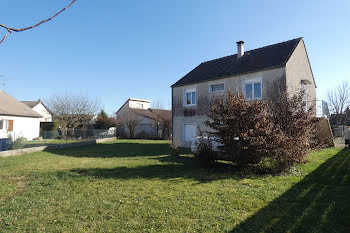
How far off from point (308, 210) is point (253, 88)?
1104 cm

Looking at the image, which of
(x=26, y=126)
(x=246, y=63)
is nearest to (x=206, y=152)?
(x=246, y=63)

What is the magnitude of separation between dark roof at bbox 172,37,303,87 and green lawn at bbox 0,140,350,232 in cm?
807

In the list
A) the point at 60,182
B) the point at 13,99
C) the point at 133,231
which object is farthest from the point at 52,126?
the point at 133,231

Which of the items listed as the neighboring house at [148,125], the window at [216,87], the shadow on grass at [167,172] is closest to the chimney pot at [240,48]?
the window at [216,87]

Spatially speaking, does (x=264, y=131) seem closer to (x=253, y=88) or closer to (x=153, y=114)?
(x=253, y=88)

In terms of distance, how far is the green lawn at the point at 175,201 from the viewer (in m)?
3.78

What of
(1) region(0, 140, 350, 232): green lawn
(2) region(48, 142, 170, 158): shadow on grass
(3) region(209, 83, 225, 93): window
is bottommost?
(1) region(0, 140, 350, 232): green lawn

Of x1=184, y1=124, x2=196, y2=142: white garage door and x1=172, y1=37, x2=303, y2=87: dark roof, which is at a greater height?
x1=172, y1=37, x2=303, y2=87: dark roof

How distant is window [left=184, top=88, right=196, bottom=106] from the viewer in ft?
57.4

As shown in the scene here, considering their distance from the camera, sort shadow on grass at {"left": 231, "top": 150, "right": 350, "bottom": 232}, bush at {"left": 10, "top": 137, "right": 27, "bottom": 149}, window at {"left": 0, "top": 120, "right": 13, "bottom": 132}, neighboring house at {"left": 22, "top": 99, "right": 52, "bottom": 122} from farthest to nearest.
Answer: neighboring house at {"left": 22, "top": 99, "right": 52, "bottom": 122} < window at {"left": 0, "top": 120, "right": 13, "bottom": 132} < bush at {"left": 10, "top": 137, "right": 27, "bottom": 149} < shadow on grass at {"left": 231, "top": 150, "right": 350, "bottom": 232}

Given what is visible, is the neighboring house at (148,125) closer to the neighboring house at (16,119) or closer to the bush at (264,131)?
the neighboring house at (16,119)

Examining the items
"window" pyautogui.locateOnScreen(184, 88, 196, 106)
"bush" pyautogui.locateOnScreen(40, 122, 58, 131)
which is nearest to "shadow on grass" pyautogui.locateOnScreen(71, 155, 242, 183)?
"window" pyautogui.locateOnScreen(184, 88, 196, 106)

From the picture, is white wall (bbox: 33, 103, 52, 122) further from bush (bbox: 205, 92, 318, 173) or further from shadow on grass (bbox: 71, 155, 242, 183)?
bush (bbox: 205, 92, 318, 173)

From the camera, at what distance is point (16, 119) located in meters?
24.2
